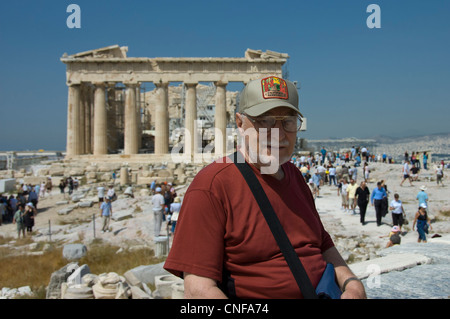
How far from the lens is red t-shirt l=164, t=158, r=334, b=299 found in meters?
1.96

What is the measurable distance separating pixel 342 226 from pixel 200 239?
38.6 feet

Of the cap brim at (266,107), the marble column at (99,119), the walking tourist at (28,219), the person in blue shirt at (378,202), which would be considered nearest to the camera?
the cap brim at (266,107)

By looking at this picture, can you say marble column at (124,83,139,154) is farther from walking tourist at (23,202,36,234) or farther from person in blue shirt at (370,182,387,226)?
person in blue shirt at (370,182,387,226)

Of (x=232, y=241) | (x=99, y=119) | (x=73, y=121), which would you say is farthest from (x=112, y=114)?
(x=232, y=241)

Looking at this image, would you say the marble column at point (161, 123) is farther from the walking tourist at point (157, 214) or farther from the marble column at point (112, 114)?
the walking tourist at point (157, 214)

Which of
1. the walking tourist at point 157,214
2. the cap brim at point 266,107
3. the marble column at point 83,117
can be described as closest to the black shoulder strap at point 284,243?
the cap brim at point 266,107

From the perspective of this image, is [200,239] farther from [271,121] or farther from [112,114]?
[112,114]

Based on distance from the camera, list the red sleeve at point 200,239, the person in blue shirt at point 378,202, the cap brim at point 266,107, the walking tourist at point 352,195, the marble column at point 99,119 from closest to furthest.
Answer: the red sleeve at point 200,239, the cap brim at point 266,107, the person in blue shirt at point 378,202, the walking tourist at point 352,195, the marble column at point 99,119

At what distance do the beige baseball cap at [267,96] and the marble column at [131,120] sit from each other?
3376 cm

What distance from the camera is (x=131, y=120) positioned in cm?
3509

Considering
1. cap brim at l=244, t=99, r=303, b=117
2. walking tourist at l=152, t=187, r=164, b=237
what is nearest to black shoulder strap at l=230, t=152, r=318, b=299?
cap brim at l=244, t=99, r=303, b=117

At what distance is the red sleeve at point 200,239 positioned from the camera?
195 centimetres

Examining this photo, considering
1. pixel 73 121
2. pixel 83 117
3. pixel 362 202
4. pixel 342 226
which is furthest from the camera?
pixel 83 117

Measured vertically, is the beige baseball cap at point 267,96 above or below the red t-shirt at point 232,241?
above
